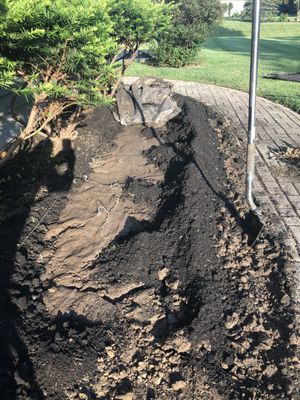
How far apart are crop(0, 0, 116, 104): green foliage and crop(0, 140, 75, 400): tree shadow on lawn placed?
1.23m

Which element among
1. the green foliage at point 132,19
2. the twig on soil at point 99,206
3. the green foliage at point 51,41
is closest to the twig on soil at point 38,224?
the twig on soil at point 99,206

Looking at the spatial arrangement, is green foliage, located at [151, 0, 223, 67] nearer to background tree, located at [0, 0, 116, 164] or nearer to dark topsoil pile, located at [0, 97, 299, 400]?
background tree, located at [0, 0, 116, 164]

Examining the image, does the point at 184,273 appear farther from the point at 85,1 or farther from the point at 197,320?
the point at 85,1

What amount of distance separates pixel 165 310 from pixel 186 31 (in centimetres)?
1268

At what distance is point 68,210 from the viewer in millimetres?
4301

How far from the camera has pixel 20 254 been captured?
3.44 metres

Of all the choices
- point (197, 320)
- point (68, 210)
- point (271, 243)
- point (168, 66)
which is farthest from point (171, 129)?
point (168, 66)

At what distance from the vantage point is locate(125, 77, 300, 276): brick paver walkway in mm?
4164

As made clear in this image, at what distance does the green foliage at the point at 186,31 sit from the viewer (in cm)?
1349

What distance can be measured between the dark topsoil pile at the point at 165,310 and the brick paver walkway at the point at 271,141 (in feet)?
1.07

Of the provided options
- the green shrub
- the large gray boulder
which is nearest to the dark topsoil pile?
the green shrub

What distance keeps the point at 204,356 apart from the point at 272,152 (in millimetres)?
3983

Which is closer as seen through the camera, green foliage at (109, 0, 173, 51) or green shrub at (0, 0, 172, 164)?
green shrub at (0, 0, 172, 164)

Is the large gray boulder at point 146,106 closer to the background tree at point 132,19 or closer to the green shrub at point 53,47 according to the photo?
the background tree at point 132,19
